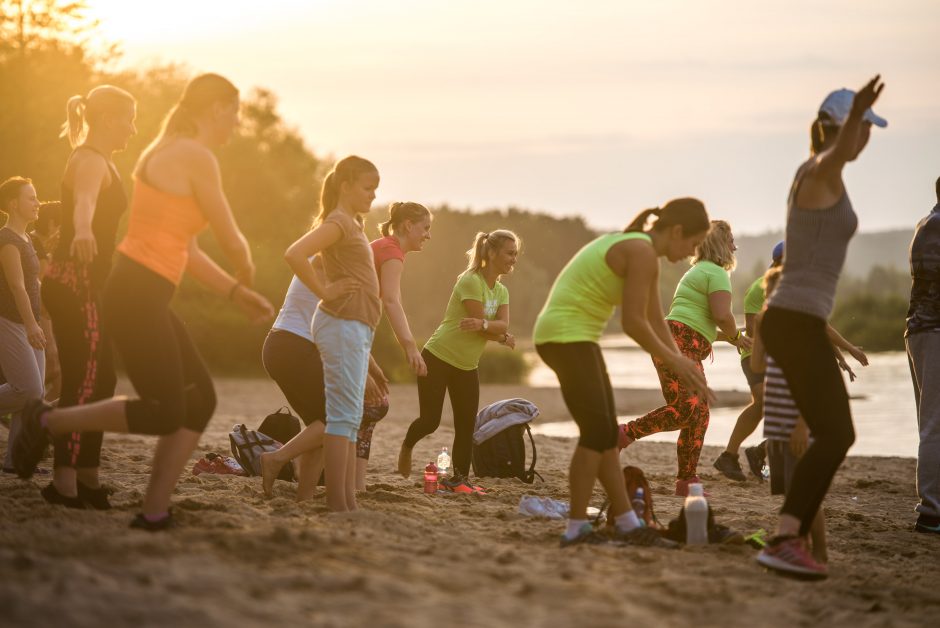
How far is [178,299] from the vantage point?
1204 inches

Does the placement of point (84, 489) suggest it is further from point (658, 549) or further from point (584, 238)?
point (584, 238)

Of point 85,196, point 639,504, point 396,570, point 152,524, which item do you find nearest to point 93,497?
point 152,524

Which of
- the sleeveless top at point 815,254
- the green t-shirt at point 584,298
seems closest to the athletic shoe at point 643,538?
the green t-shirt at point 584,298

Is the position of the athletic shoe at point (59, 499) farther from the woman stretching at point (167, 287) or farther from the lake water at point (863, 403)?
the lake water at point (863, 403)

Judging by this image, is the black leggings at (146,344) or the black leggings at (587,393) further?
the black leggings at (587,393)

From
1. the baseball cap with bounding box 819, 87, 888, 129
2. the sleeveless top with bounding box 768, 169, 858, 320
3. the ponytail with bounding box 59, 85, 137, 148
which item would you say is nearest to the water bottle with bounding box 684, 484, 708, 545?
the sleeveless top with bounding box 768, 169, 858, 320

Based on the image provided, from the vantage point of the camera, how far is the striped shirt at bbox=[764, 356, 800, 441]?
220 inches

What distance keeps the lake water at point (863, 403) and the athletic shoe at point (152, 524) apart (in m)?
7.83

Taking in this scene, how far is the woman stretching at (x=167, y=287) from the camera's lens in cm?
502

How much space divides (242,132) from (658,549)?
→ 117 feet

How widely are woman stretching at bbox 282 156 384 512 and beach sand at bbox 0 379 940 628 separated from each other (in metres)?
0.41

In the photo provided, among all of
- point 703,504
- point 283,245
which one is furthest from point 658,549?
point 283,245

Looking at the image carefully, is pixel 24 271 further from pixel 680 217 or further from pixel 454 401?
pixel 680 217

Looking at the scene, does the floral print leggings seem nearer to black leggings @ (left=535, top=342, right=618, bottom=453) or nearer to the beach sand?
the beach sand
